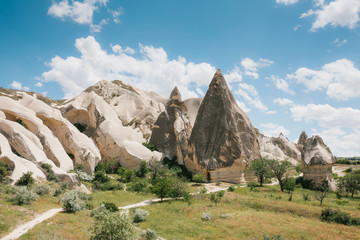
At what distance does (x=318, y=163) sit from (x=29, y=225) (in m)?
40.2

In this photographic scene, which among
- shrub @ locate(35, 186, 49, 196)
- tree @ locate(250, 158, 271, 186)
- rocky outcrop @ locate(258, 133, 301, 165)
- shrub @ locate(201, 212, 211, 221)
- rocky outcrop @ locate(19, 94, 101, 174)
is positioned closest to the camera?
shrub @ locate(201, 212, 211, 221)

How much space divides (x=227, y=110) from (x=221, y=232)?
35849mm

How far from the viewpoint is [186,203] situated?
2788 cm

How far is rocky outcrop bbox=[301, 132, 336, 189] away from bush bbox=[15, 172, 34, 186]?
Answer: 40108 millimetres

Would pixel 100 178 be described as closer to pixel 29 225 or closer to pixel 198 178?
pixel 198 178

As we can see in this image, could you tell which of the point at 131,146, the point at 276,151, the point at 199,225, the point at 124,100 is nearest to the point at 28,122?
the point at 131,146

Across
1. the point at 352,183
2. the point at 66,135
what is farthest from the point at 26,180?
the point at 352,183

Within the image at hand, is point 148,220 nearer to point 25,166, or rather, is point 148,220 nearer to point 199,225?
point 199,225

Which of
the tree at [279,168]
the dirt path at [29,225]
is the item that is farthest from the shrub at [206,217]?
the tree at [279,168]

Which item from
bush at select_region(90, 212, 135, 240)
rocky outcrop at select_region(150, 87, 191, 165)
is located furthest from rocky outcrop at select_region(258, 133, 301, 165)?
bush at select_region(90, 212, 135, 240)

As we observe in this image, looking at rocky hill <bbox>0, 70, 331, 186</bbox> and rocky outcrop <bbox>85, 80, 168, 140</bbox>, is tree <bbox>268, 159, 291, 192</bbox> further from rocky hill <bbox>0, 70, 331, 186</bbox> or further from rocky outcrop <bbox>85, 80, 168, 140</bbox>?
rocky outcrop <bbox>85, 80, 168, 140</bbox>

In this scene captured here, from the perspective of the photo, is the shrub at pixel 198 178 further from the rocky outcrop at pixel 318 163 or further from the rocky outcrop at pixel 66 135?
the rocky outcrop at pixel 66 135

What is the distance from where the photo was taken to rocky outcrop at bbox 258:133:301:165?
8219 centimetres

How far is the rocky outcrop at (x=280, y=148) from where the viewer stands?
82188mm
